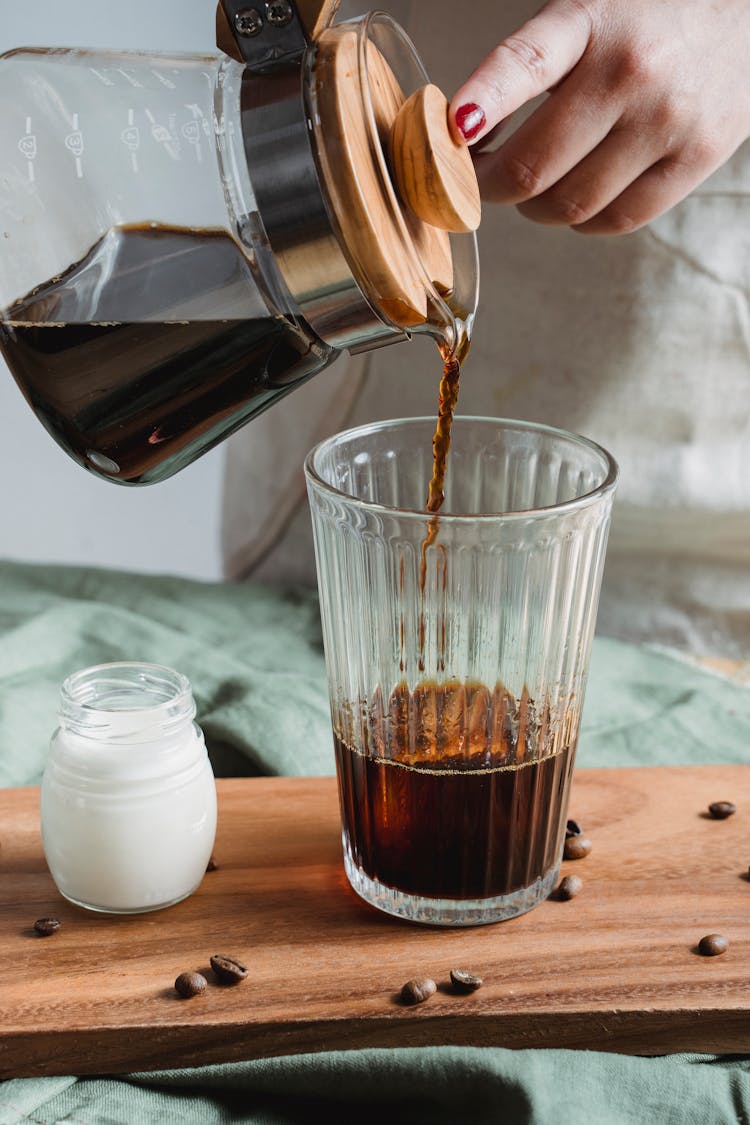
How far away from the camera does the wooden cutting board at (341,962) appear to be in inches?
32.9

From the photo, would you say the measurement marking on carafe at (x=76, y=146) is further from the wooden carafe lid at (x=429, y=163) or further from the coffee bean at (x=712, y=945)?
the coffee bean at (x=712, y=945)

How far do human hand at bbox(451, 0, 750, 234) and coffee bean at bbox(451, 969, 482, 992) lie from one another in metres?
0.59

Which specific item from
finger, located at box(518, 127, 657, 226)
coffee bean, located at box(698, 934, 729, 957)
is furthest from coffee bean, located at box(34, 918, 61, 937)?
finger, located at box(518, 127, 657, 226)

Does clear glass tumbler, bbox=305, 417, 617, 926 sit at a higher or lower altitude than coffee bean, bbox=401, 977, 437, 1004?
higher

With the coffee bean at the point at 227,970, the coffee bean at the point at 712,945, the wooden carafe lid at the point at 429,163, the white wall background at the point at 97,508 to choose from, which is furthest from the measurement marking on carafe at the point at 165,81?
the white wall background at the point at 97,508

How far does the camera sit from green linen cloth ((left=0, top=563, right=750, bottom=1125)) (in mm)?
793

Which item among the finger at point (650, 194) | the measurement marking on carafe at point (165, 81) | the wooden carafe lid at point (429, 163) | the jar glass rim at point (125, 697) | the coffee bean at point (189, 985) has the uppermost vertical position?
the measurement marking on carafe at point (165, 81)

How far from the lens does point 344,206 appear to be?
2.32 ft

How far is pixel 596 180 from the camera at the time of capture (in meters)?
1.06

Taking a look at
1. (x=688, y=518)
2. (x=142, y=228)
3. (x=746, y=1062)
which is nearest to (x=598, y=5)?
(x=142, y=228)

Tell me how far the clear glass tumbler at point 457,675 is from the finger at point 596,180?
0.75ft

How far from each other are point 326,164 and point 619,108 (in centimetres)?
42

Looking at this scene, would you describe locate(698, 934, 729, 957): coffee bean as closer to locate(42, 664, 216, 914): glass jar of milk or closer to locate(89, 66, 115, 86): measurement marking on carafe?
locate(42, 664, 216, 914): glass jar of milk

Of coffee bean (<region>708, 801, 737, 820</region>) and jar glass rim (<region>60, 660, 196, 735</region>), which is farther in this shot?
coffee bean (<region>708, 801, 737, 820</region>)
